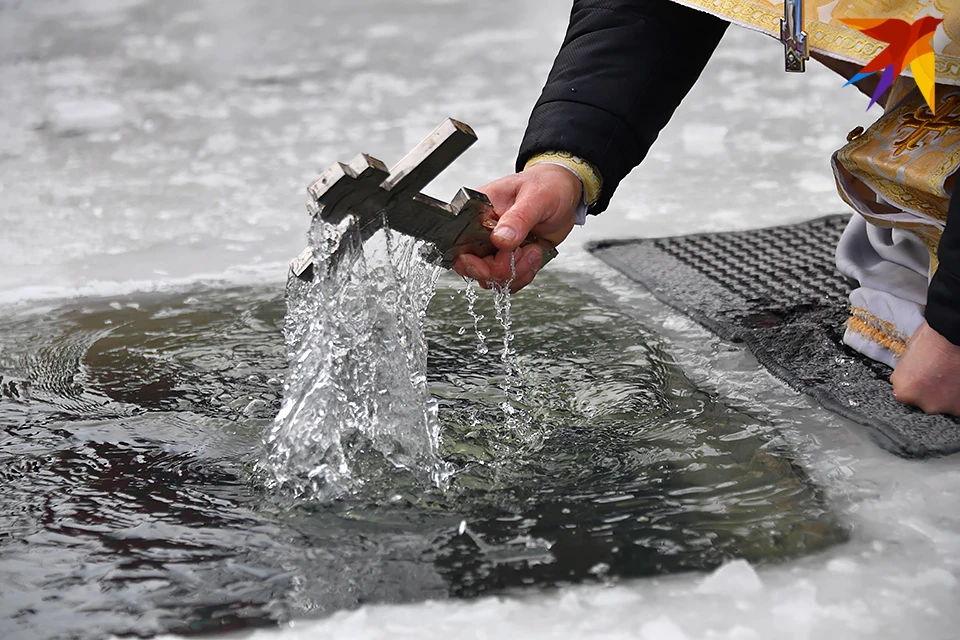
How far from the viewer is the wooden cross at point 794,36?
1395mm

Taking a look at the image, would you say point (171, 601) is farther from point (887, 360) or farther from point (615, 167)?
point (887, 360)

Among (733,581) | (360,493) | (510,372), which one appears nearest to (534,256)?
(510,372)

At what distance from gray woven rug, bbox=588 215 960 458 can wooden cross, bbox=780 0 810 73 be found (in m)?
0.41

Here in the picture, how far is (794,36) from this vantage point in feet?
4.60

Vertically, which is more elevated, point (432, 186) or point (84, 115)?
point (84, 115)

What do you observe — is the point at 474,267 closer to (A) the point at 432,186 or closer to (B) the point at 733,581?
(B) the point at 733,581

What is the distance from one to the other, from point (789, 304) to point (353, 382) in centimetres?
80

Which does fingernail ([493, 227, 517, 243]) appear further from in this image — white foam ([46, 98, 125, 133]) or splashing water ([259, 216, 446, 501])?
white foam ([46, 98, 125, 133])

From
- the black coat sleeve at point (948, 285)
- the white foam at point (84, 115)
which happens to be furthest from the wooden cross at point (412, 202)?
the white foam at point (84, 115)

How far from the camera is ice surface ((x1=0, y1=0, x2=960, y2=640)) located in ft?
3.28

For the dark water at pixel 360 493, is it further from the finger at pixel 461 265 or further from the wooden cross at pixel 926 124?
the wooden cross at pixel 926 124

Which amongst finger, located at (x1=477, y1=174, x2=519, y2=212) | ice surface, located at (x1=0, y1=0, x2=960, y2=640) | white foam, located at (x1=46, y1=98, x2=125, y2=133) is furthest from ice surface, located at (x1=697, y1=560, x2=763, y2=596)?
white foam, located at (x1=46, y1=98, x2=125, y2=133)

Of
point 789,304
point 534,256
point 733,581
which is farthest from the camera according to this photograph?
point 789,304

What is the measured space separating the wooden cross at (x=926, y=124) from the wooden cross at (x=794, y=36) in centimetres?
17
